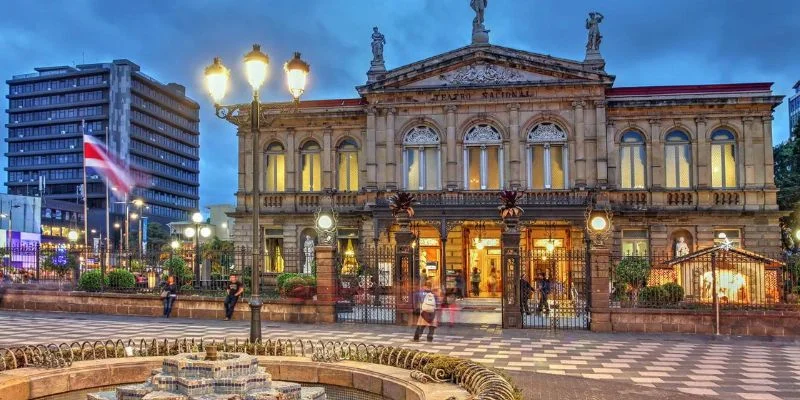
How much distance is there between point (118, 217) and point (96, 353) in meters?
99.9

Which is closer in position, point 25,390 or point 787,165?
point 25,390

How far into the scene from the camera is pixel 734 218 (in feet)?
120

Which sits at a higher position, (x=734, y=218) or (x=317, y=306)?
(x=734, y=218)

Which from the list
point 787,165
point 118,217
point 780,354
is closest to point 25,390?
point 780,354

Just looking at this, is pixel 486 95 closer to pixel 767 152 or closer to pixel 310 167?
pixel 310 167

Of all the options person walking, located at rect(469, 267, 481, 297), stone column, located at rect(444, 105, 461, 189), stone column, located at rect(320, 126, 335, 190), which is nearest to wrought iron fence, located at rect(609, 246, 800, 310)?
person walking, located at rect(469, 267, 481, 297)

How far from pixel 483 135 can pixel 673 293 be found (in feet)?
53.2

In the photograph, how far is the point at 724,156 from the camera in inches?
1467

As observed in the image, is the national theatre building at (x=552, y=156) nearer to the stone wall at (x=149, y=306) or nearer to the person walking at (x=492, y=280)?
the person walking at (x=492, y=280)

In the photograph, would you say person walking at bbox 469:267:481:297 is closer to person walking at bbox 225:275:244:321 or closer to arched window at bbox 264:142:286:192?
arched window at bbox 264:142:286:192

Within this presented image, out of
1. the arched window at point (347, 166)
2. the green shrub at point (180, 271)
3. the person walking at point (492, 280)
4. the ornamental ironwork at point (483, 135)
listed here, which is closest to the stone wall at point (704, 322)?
the person walking at point (492, 280)

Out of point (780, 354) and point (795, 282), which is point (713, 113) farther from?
point (780, 354)

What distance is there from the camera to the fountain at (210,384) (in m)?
9.39

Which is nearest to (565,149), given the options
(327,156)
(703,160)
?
(703,160)
